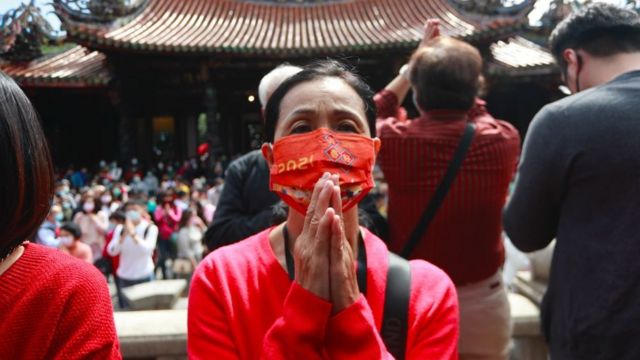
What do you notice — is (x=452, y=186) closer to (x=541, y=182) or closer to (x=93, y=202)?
(x=541, y=182)

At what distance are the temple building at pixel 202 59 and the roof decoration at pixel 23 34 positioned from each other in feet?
0.09

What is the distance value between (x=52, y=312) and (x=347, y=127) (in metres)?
0.72

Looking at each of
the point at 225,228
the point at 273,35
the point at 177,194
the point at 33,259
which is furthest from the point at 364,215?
the point at 273,35

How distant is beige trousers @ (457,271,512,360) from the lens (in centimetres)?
190

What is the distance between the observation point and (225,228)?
6.73ft

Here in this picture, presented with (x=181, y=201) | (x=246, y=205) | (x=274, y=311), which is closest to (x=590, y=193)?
(x=274, y=311)

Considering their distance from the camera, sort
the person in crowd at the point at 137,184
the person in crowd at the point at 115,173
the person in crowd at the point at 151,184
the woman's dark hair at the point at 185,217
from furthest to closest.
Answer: the person in crowd at the point at 115,173 → the person in crowd at the point at 151,184 → the person in crowd at the point at 137,184 → the woman's dark hair at the point at 185,217

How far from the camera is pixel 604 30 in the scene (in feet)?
5.20

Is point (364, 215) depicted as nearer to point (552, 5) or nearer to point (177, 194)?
point (177, 194)

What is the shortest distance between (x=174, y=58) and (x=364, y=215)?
1095cm

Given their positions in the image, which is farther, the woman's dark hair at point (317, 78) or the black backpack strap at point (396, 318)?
the woman's dark hair at point (317, 78)

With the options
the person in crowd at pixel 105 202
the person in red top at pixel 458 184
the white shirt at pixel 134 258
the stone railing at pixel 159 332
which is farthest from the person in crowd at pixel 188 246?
the person in red top at pixel 458 184

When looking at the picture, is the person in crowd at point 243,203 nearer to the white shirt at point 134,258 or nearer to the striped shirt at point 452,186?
the striped shirt at point 452,186

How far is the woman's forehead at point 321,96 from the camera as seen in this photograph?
1.25 meters
